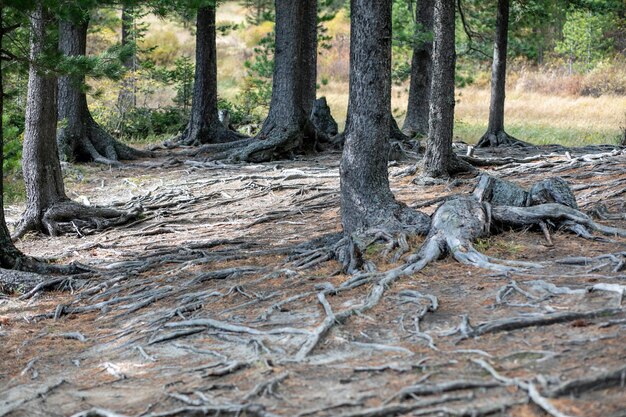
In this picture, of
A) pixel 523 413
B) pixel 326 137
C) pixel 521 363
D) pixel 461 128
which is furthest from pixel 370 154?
pixel 461 128

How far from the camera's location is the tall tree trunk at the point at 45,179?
448 inches

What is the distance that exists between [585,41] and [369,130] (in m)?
31.6

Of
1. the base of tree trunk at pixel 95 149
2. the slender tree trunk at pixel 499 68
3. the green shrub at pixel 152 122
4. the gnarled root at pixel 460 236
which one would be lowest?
the gnarled root at pixel 460 236

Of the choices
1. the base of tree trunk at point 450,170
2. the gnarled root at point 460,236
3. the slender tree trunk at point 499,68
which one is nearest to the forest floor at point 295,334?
the gnarled root at point 460,236

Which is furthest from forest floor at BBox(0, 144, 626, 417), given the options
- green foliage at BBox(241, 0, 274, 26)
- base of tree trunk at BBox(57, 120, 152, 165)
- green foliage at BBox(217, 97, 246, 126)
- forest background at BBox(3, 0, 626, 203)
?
green foliage at BBox(241, 0, 274, 26)

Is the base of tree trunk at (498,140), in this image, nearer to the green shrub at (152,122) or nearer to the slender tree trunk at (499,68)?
the slender tree trunk at (499,68)

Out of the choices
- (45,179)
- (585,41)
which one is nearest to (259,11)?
(585,41)

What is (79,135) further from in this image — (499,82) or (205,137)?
(499,82)

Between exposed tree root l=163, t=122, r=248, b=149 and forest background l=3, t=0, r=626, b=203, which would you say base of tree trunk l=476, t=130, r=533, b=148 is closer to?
forest background l=3, t=0, r=626, b=203

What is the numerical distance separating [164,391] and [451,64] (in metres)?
8.59

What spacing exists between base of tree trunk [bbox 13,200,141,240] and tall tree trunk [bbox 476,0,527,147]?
9.72m

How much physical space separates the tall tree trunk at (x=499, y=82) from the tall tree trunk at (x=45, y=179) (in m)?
9.83

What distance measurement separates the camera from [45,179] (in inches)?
460

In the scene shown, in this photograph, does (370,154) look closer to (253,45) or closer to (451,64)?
(451,64)
